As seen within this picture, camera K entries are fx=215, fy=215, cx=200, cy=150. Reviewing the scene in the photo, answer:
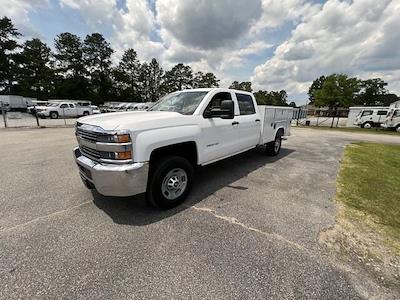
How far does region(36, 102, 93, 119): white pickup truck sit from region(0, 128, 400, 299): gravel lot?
23.4 meters

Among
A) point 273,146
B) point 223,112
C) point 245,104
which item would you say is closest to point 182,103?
point 223,112

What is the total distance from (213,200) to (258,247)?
4.37 feet

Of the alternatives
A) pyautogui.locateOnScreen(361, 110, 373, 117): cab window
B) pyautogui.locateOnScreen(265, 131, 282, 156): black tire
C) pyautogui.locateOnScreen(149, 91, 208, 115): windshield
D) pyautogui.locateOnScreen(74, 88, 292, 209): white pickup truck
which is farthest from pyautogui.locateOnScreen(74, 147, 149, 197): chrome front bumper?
pyautogui.locateOnScreen(361, 110, 373, 117): cab window

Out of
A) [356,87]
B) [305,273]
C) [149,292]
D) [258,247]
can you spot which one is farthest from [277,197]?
[356,87]

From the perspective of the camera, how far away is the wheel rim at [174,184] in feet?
11.1

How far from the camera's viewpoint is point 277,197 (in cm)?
403

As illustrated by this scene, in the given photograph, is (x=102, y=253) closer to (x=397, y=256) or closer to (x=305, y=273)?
(x=305, y=273)

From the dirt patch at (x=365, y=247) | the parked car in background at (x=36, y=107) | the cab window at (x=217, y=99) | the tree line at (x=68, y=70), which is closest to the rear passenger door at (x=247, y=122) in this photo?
the cab window at (x=217, y=99)

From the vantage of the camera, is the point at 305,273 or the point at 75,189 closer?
the point at 305,273

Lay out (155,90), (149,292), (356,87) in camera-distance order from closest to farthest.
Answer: (149,292) < (356,87) < (155,90)

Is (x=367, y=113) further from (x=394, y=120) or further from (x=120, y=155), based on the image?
(x=120, y=155)

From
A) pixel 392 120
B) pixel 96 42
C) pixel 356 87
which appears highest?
pixel 96 42

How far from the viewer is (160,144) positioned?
308 centimetres

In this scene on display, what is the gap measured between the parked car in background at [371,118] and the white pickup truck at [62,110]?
1348 inches
